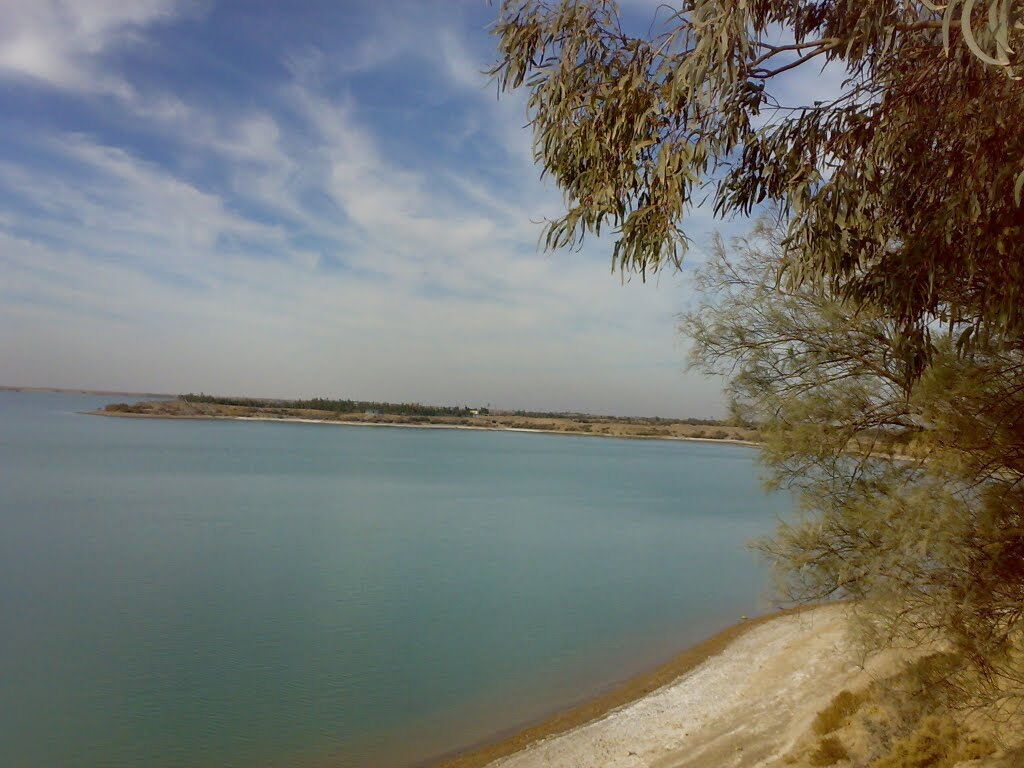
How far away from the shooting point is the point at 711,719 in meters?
5.07

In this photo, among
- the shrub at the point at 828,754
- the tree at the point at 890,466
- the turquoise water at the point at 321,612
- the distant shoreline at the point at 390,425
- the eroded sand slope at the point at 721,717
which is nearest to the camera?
the tree at the point at 890,466

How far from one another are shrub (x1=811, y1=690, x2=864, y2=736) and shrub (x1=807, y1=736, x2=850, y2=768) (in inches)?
9.9

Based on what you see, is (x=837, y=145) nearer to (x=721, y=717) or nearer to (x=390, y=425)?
(x=721, y=717)

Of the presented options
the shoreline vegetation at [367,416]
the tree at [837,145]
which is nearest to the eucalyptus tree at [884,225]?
the tree at [837,145]

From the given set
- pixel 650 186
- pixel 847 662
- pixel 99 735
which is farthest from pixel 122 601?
pixel 650 186

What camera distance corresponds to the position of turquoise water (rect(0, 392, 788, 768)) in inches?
202

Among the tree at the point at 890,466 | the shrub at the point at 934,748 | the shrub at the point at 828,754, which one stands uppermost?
the tree at the point at 890,466

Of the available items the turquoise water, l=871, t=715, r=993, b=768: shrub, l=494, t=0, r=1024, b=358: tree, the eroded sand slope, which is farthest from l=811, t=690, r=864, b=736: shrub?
l=494, t=0, r=1024, b=358: tree

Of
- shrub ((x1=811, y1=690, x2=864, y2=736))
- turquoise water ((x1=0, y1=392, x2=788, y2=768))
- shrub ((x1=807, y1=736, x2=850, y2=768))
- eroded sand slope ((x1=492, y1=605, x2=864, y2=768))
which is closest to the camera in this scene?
shrub ((x1=807, y1=736, x2=850, y2=768))

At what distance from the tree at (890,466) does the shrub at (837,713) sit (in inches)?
30.3

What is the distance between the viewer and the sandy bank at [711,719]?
14.6ft

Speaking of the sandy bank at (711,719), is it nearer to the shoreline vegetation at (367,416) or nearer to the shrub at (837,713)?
the shrub at (837,713)

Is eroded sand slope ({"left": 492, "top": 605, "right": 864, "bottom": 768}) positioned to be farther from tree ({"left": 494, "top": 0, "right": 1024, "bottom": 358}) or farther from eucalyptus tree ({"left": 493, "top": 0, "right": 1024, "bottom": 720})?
tree ({"left": 494, "top": 0, "right": 1024, "bottom": 358})

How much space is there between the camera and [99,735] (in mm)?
4898
